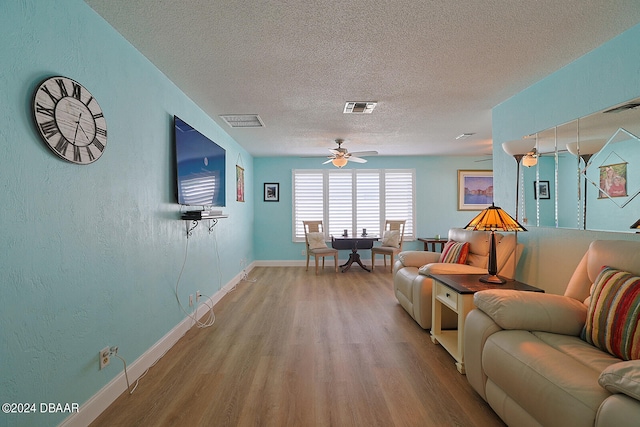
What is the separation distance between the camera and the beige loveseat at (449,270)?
2916 millimetres

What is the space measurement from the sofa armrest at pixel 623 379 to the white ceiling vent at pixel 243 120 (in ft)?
12.2

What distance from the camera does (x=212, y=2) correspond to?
1.75 meters

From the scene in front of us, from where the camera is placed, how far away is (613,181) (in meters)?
2.15

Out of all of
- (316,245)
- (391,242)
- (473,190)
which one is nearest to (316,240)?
(316,245)

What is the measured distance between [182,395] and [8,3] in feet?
7.59

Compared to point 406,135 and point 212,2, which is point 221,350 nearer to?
point 212,2

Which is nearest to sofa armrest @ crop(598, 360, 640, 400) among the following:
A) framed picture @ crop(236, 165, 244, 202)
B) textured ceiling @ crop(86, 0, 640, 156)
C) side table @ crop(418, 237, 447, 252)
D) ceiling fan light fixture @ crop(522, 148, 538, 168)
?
textured ceiling @ crop(86, 0, 640, 156)

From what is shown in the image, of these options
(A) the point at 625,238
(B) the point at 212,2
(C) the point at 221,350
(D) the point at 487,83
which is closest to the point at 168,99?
(B) the point at 212,2

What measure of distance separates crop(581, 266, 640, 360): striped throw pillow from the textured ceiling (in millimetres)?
1614

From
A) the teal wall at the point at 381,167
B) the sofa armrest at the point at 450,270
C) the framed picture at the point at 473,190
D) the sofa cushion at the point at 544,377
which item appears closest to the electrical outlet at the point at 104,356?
the sofa cushion at the point at 544,377

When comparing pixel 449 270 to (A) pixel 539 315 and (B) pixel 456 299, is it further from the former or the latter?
(A) pixel 539 315

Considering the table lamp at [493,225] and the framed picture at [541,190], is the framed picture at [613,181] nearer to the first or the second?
the framed picture at [541,190]

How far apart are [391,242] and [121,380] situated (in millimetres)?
5087

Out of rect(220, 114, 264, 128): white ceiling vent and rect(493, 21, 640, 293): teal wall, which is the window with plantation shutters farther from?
rect(493, 21, 640, 293): teal wall
